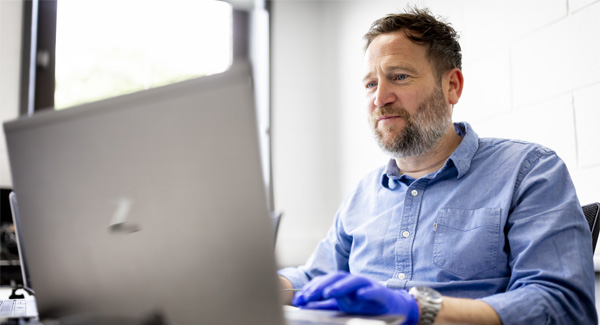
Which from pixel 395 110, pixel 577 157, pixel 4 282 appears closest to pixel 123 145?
pixel 395 110

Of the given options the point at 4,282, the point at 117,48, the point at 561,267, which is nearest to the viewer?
the point at 561,267

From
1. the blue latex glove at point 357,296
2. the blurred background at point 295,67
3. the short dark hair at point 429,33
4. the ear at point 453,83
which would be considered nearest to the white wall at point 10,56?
the blurred background at point 295,67

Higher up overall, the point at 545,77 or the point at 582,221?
the point at 545,77

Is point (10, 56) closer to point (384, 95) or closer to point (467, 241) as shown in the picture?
point (384, 95)

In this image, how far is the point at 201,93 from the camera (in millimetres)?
575

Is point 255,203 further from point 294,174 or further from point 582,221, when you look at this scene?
point 294,174

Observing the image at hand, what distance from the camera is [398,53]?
1.40m

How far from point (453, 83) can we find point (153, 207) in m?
1.09

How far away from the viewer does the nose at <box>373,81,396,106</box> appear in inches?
54.4

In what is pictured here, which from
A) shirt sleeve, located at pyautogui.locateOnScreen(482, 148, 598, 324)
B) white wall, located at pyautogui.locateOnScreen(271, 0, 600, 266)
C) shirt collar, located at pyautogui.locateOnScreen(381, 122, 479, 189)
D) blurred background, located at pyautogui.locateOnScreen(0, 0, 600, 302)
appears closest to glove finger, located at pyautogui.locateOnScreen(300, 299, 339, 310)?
shirt sleeve, located at pyautogui.locateOnScreen(482, 148, 598, 324)

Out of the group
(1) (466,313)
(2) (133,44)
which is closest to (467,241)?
(1) (466,313)

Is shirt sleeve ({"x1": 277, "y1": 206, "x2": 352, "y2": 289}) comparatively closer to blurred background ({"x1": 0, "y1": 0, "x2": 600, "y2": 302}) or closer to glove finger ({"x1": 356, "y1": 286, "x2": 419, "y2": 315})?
glove finger ({"x1": 356, "y1": 286, "x2": 419, "y2": 315})

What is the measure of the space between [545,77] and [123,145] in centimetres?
149

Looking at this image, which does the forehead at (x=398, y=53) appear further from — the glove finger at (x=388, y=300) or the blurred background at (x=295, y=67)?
the glove finger at (x=388, y=300)
